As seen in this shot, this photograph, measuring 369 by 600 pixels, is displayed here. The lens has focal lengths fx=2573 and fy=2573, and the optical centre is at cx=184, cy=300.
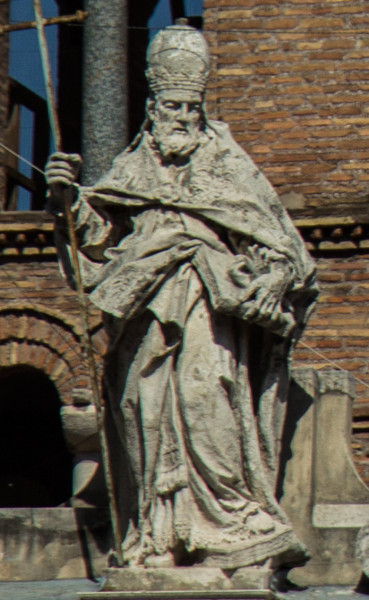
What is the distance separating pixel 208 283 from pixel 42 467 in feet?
42.7

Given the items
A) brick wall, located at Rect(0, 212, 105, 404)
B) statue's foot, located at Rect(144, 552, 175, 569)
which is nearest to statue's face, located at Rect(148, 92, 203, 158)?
statue's foot, located at Rect(144, 552, 175, 569)

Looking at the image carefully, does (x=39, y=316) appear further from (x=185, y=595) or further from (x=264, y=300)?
(x=185, y=595)

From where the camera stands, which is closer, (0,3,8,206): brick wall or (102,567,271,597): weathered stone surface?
(102,567,271,597): weathered stone surface

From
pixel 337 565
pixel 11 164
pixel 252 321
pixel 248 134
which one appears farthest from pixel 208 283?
pixel 11 164

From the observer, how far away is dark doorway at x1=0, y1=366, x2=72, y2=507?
23.2 metres

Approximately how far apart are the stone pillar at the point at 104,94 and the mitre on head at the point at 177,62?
952 cm

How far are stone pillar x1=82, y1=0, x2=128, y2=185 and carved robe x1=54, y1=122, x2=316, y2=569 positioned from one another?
954 cm

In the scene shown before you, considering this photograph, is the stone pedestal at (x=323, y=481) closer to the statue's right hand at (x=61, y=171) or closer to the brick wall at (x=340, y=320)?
the statue's right hand at (x=61, y=171)

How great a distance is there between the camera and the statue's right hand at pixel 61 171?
1103 cm

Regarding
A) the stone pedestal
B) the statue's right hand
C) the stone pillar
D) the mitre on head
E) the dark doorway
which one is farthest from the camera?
the dark doorway

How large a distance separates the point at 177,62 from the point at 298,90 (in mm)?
9319

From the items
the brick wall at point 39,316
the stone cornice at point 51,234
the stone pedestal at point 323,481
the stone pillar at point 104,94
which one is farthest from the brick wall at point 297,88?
the stone pedestal at point 323,481

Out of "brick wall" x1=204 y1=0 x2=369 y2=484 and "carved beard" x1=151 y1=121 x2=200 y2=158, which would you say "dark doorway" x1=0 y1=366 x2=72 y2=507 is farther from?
"carved beard" x1=151 y1=121 x2=200 y2=158

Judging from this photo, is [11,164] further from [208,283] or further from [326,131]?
[208,283]
